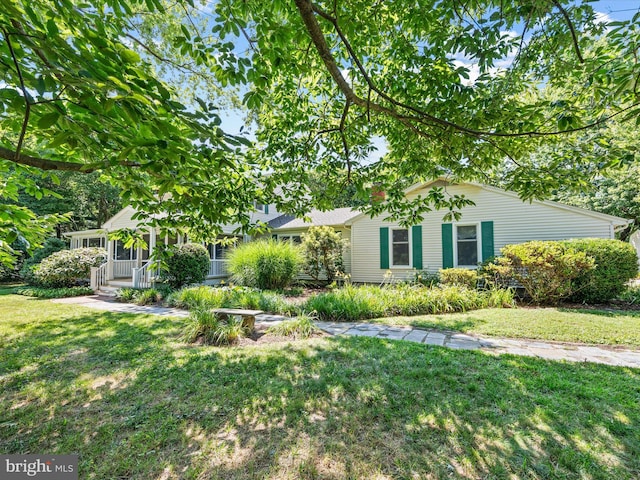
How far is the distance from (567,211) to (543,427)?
10.3m

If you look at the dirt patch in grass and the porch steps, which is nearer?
the dirt patch in grass

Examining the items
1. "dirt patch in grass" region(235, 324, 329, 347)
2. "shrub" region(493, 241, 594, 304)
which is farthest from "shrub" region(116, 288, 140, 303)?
"shrub" region(493, 241, 594, 304)

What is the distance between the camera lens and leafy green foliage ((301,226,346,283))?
12.6m

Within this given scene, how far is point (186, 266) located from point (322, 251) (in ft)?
18.0

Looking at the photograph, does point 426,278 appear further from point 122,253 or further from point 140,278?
point 122,253

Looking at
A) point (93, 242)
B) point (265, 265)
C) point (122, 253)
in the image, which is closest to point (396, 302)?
point (265, 265)

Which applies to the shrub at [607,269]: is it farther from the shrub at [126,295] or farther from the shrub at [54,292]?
the shrub at [54,292]

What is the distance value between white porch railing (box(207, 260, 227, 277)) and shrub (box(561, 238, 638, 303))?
43.7ft

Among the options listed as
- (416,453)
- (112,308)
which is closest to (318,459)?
(416,453)

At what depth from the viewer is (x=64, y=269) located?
12539 mm

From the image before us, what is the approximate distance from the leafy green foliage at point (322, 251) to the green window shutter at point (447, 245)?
4088 millimetres

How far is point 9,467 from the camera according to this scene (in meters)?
A: 2.12

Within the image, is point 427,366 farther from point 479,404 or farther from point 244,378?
point 244,378

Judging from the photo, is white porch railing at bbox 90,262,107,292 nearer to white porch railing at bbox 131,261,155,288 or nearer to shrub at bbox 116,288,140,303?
white porch railing at bbox 131,261,155,288
